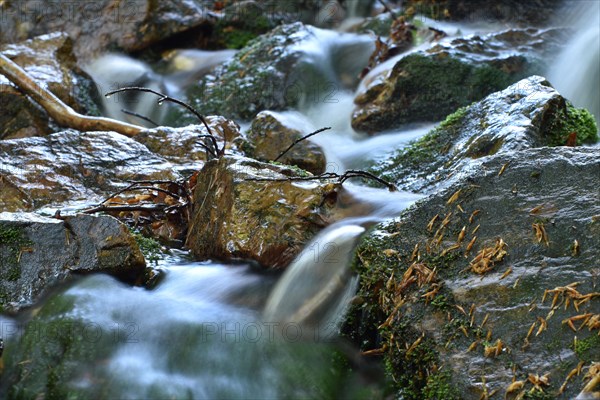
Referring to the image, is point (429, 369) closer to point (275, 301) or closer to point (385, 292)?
point (385, 292)

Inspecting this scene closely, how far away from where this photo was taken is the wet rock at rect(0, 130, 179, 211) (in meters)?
4.87

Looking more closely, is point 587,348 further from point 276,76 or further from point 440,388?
point 276,76

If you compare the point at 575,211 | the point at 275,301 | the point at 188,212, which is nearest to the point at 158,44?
the point at 188,212

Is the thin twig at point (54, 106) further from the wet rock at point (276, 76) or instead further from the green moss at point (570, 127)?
the green moss at point (570, 127)

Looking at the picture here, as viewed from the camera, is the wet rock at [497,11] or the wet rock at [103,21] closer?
the wet rock at [497,11]

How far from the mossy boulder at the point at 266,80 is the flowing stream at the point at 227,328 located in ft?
13.0

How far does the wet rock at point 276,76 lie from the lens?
24.7 ft

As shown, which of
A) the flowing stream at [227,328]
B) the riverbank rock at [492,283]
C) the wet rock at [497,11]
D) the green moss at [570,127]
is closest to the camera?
the riverbank rock at [492,283]

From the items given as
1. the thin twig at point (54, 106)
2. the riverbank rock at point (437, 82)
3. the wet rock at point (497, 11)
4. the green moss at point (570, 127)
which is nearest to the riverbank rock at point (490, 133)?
the green moss at point (570, 127)

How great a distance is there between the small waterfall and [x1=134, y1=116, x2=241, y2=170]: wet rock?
3.32m

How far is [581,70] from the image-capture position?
6.48 metres

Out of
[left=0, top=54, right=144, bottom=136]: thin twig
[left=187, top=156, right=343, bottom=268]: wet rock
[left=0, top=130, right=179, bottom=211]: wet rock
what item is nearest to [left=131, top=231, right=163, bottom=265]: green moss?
[left=187, top=156, right=343, bottom=268]: wet rock

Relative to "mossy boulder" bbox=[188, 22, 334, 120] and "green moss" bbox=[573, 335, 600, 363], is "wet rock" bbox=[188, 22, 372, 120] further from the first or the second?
"green moss" bbox=[573, 335, 600, 363]

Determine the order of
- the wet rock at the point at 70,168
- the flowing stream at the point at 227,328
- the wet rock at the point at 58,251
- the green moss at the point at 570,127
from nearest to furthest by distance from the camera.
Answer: the flowing stream at the point at 227,328, the wet rock at the point at 58,251, the green moss at the point at 570,127, the wet rock at the point at 70,168
